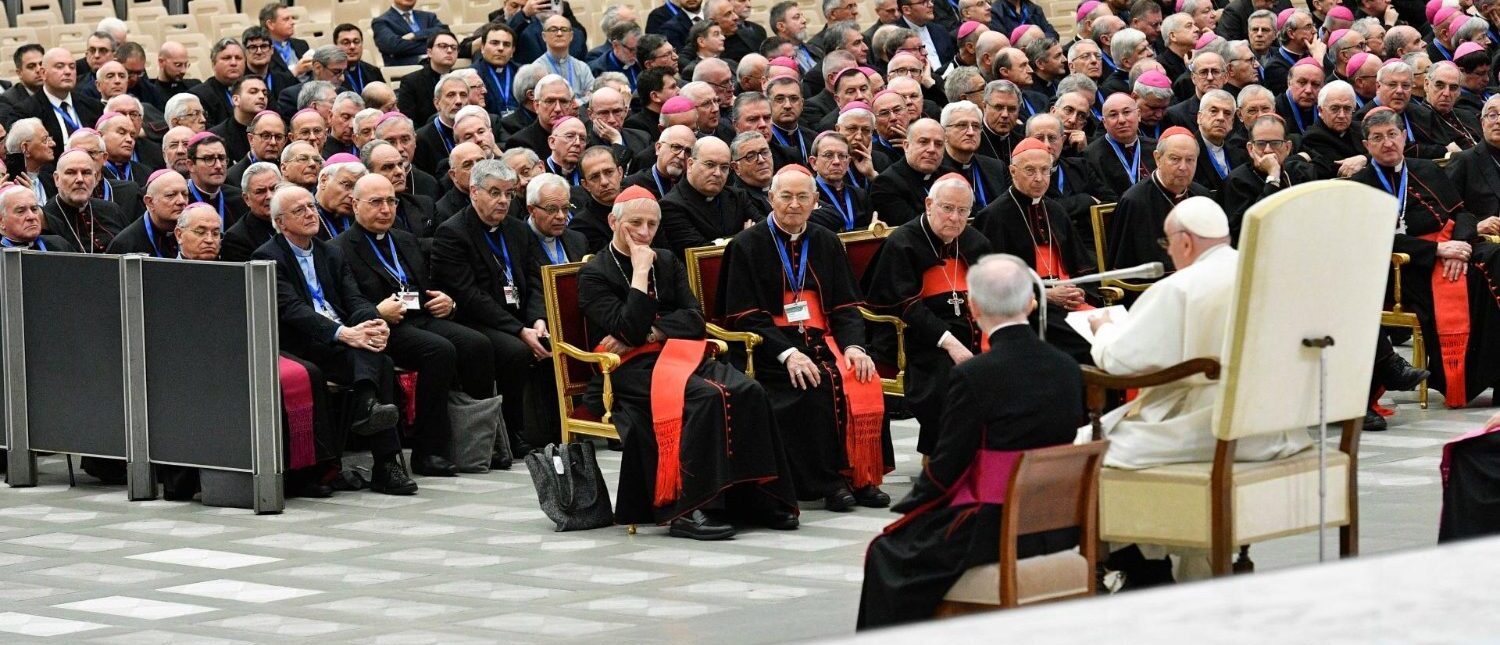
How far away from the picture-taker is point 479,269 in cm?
943

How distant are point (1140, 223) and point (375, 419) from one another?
3.34 metres

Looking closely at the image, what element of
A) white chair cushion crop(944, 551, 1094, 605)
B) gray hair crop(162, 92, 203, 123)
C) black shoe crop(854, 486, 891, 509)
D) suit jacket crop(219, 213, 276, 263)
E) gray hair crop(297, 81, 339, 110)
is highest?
gray hair crop(297, 81, 339, 110)

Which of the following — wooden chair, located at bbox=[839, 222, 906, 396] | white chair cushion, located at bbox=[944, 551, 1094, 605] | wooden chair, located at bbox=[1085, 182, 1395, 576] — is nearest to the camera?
white chair cushion, located at bbox=[944, 551, 1094, 605]

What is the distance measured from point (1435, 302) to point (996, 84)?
2.65m

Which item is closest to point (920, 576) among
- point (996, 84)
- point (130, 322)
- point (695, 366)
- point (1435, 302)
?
point (695, 366)

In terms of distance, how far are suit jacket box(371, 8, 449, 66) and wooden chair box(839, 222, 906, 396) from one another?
728 centimetres

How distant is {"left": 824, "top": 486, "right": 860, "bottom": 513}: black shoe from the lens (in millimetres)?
8078

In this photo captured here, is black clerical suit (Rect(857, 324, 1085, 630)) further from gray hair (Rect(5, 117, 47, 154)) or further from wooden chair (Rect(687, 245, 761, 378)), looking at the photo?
gray hair (Rect(5, 117, 47, 154))

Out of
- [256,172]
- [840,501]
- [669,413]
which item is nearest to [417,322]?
[256,172]

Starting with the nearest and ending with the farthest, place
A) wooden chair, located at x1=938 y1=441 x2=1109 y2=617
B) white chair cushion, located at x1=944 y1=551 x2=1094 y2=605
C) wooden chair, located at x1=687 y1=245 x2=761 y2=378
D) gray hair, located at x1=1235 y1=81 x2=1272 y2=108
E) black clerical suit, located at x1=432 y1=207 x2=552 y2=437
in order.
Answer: wooden chair, located at x1=938 y1=441 x2=1109 y2=617 < white chair cushion, located at x1=944 y1=551 x2=1094 y2=605 < wooden chair, located at x1=687 y1=245 x2=761 y2=378 < black clerical suit, located at x1=432 y1=207 x2=552 y2=437 < gray hair, located at x1=1235 y1=81 x2=1272 y2=108

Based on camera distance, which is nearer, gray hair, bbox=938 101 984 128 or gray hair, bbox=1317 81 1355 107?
gray hair, bbox=938 101 984 128

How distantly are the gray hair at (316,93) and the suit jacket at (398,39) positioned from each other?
131 inches

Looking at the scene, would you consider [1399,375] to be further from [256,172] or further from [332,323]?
[256,172]

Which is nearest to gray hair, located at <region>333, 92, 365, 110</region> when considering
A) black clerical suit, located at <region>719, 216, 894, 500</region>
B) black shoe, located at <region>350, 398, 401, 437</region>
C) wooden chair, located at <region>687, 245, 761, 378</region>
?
black shoe, located at <region>350, 398, 401, 437</region>
